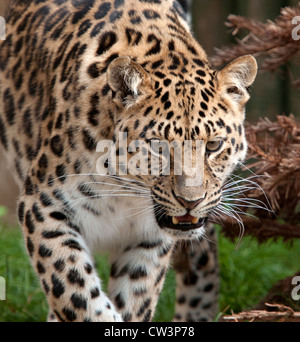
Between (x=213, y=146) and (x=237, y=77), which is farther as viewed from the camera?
(x=237, y=77)

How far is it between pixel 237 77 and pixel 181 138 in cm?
72

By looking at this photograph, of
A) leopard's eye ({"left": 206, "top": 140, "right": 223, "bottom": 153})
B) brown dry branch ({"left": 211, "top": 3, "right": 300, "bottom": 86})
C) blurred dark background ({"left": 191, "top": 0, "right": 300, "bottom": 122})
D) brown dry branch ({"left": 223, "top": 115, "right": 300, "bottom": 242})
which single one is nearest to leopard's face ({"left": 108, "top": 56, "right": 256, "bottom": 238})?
leopard's eye ({"left": 206, "top": 140, "right": 223, "bottom": 153})

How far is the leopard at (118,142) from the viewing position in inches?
186

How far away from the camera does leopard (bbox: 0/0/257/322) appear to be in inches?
186

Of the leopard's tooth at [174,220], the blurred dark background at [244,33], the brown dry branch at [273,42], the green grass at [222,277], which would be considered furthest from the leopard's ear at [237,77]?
the blurred dark background at [244,33]

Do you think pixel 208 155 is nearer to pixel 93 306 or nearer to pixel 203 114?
pixel 203 114

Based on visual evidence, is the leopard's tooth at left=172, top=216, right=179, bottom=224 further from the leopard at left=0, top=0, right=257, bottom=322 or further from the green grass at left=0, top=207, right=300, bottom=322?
the green grass at left=0, top=207, right=300, bottom=322

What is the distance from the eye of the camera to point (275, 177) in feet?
18.6

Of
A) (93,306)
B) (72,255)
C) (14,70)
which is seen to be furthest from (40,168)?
(14,70)

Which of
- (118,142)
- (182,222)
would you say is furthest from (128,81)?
(182,222)

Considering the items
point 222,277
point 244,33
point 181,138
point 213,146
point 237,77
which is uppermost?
point 237,77

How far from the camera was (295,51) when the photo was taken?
239 inches

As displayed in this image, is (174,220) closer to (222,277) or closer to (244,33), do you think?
(222,277)

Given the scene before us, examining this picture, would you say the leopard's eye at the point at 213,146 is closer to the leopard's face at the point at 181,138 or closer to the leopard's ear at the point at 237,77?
the leopard's face at the point at 181,138
